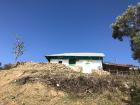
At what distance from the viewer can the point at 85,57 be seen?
52750 mm

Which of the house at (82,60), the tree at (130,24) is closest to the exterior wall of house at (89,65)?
the house at (82,60)

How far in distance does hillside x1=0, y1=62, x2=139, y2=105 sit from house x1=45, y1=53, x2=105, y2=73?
11.6 metres

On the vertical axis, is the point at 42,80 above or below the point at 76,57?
below

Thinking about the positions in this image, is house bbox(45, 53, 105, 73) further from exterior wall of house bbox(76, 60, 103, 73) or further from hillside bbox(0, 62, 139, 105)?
hillside bbox(0, 62, 139, 105)

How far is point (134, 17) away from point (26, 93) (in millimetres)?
18150

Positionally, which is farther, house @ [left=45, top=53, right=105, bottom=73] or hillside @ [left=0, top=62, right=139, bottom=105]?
house @ [left=45, top=53, right=105, bottom=73]

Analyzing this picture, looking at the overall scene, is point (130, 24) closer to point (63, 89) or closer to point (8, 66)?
point (63, 89)

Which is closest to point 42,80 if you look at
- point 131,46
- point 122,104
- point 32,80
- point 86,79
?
point 32,80

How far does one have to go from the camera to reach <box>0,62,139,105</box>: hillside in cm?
3397

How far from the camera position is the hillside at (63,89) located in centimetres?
3397

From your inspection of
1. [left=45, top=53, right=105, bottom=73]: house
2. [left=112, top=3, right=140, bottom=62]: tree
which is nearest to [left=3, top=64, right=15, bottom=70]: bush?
[left=45, top=53, right=105, bottom=73]: house

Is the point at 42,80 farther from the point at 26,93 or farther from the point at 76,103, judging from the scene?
the point at 76,103

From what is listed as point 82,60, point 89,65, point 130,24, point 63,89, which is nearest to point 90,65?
point 89,65

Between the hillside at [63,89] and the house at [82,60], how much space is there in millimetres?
11629
